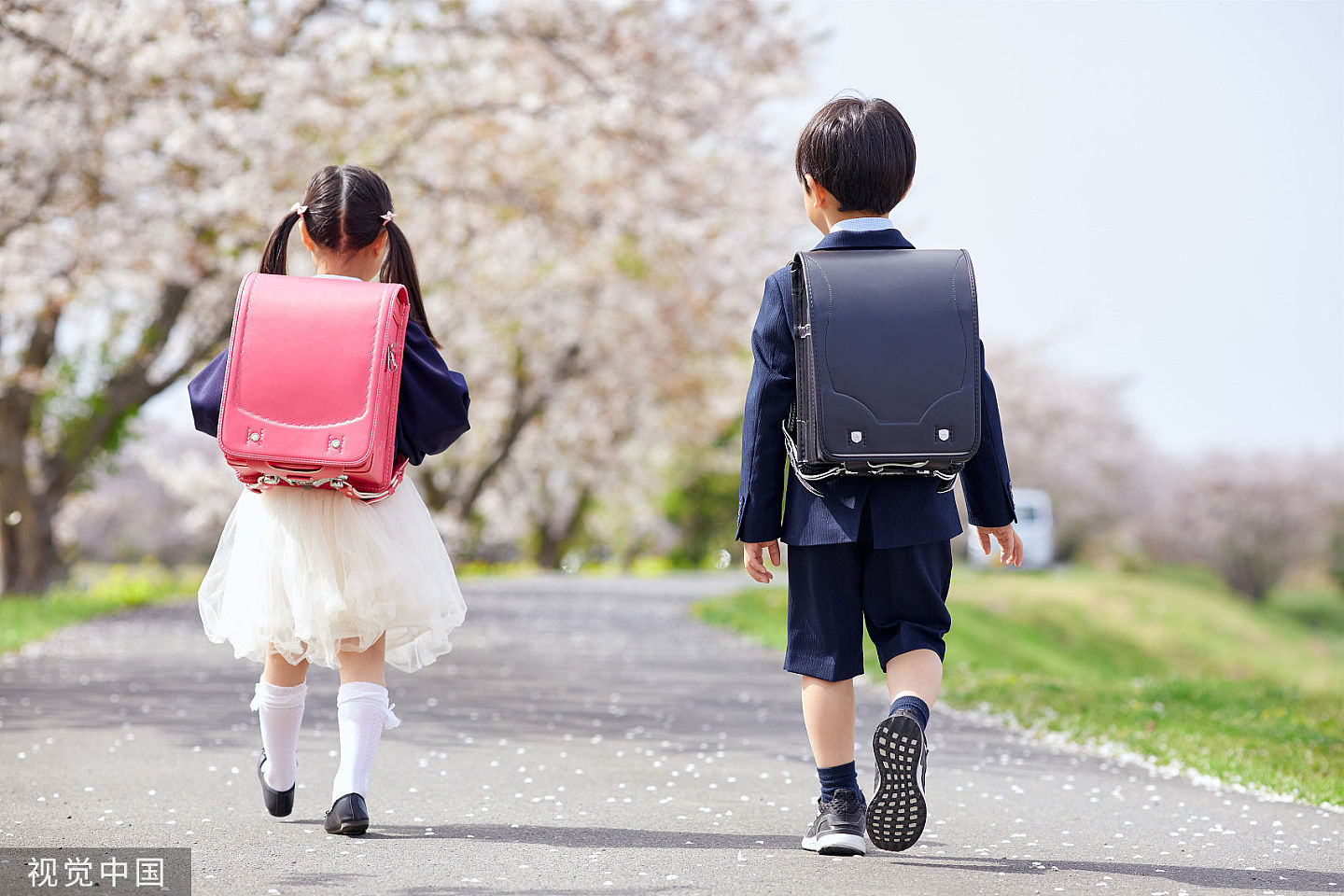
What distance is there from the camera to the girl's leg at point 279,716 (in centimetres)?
337

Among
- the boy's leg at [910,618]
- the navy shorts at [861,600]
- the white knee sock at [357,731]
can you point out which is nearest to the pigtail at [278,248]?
the white knee sock at [357,731]

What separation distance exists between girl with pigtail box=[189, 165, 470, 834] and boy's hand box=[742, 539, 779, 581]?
2.69 feet

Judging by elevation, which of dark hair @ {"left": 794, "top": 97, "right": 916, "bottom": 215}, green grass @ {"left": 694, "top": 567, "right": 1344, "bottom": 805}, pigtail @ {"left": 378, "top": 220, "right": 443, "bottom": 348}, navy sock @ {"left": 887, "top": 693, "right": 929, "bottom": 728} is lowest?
green grass @ {"left": 694, "top": 567, "right": 1344, "bottom": 805}

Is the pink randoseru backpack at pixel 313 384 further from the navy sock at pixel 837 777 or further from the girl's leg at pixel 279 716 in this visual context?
the navy sock at pixel 837 777

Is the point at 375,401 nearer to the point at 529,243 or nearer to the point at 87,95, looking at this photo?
the point at 87,95

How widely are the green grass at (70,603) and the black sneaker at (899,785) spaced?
630cm

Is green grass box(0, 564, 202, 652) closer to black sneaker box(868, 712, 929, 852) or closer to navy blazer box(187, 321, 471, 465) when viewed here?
navy blazer box(187, 321, 471, 465)

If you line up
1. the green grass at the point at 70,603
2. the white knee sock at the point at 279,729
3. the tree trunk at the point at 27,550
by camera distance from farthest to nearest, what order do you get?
the tree trunk at the point at 27,550
the green grass at the point at 70,603
the white knee sock at the point at 279,729

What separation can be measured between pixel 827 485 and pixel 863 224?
→ 684 millimetres

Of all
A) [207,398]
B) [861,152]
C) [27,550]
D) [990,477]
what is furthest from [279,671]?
[27,550]

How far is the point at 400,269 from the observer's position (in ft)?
11.4

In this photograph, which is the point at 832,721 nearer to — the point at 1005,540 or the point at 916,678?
the point at 916,678

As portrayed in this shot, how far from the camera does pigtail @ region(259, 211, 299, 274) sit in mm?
3414

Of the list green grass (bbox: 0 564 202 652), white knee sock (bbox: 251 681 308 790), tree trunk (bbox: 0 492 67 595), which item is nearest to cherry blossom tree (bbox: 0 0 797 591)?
tree trunk (bbox: 0 492 67 595)
